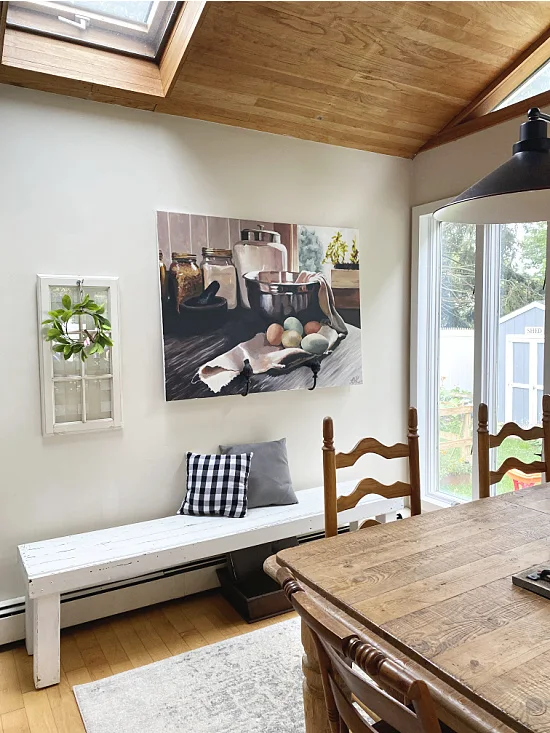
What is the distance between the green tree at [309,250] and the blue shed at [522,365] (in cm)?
113

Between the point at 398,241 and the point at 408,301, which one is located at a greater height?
the point at 398,241

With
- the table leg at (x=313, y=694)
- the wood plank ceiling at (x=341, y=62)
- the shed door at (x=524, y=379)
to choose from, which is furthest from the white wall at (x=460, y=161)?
the table leg at (x=313, y=694)

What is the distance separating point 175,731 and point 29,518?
3.77ft

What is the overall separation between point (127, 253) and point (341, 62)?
1.41 m

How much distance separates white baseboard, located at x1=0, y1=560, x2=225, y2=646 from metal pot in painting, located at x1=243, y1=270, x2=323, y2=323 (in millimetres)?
1408

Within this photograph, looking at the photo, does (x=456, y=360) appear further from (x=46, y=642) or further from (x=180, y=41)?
(x=46, y=642)

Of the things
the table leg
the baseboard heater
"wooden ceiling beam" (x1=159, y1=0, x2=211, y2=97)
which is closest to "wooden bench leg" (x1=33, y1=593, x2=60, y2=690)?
the baseboard heater

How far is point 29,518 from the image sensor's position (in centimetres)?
257

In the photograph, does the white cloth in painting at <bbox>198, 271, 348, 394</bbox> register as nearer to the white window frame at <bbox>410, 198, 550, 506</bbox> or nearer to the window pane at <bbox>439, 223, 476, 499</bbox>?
the white window frame at <bbox>410, 198, 550, 506</bbox>

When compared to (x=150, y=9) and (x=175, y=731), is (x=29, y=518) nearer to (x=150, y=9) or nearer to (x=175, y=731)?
(x=175, y=731)

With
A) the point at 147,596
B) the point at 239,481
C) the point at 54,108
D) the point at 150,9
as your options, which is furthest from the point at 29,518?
the point at 150,9

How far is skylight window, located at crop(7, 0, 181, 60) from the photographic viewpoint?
241cm

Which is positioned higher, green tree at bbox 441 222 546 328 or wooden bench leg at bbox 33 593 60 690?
green tree at bbox 441 222 546 328

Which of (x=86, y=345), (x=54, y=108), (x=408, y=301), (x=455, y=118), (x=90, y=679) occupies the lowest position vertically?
(x=90, y=679)
